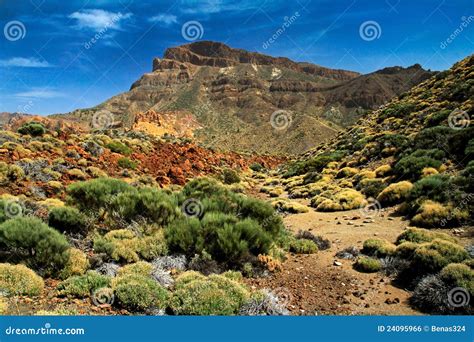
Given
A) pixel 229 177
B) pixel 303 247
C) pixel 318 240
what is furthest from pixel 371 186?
pixel 229 177

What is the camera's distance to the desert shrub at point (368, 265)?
9.63m

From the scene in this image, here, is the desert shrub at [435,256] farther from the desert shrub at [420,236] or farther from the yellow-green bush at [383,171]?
the yellow-green bush at [383,171]

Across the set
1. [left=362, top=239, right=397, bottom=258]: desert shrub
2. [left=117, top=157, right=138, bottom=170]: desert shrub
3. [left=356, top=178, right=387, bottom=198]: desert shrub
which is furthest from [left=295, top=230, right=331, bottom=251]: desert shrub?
[left=117, top=157, right=138, bottom=170]: desert shrub

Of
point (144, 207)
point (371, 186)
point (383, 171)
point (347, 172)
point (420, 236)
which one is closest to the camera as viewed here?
point (420, 236)

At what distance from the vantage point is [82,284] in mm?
7266

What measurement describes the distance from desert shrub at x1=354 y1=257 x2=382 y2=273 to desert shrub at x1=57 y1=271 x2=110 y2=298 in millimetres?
6175

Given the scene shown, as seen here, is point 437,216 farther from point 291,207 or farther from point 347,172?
point 347,172

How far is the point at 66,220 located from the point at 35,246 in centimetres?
259

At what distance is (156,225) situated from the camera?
36.6ft

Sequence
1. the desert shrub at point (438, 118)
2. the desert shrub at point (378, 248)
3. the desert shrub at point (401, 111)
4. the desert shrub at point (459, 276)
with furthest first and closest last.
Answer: the desert shrub at point (401, 111) → the desert shrub at point (438, 118) → the desert shrub at point (378, 248) → the desert shrub at point (459, 276)

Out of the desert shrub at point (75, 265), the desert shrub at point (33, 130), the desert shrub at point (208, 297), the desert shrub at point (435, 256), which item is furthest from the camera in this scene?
the desert shrub at point (33, 130)

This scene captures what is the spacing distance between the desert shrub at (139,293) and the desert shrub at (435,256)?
583 cm

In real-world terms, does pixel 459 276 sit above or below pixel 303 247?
below

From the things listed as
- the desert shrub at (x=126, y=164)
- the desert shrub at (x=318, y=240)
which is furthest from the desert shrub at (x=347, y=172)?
the desert shrub at (x=126, y=164)
